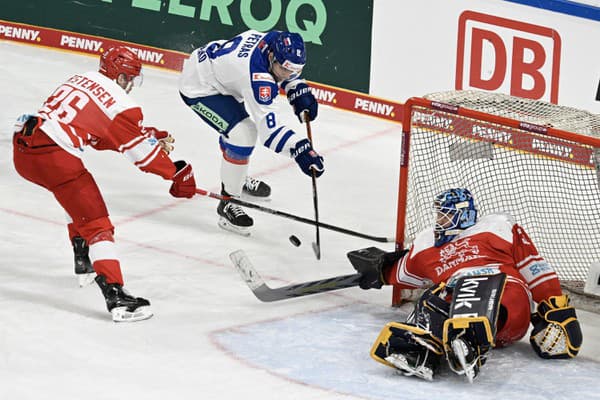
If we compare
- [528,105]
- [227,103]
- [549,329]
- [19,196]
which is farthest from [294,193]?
[549,329]

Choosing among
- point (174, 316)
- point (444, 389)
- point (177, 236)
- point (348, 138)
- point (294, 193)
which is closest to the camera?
point (444, 389)

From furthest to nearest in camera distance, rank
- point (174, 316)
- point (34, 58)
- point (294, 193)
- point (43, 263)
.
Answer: point (34, 58) < point (294, 193) < point (43, 263) < point (174, 316)

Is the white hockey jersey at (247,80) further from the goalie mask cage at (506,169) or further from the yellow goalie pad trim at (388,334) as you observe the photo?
the yellow goalie pad trim at (388,334)

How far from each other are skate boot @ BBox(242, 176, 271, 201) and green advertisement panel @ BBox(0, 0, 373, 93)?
160 centimetres

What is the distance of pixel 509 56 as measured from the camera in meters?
7.82

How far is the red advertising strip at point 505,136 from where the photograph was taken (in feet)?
17.9

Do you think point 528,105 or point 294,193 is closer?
point 528,105

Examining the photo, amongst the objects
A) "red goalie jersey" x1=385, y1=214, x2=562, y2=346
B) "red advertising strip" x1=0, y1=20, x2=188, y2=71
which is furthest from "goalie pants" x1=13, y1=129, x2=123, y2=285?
"red advertising strip" x1=0, y1=20, x2=188, y2=71

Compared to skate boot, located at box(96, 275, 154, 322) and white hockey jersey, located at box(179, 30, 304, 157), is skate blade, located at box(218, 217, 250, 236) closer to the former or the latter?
white hockey jersey, located at box(179, 30, 304, 157)

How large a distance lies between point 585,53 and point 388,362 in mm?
3240

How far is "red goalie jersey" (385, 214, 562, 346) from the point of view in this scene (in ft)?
16.9

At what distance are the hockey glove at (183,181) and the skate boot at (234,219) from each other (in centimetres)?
101

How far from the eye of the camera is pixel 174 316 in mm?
5598

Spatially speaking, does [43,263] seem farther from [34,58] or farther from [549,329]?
[34,58]
